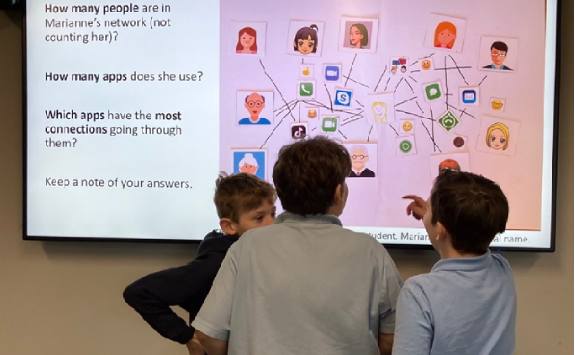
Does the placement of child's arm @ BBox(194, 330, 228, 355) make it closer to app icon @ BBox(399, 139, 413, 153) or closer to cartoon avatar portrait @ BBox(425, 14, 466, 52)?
app icon @ BBox(399, 139, 413, 153)

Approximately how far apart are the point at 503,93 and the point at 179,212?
1339 millimetres

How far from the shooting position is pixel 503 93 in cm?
214

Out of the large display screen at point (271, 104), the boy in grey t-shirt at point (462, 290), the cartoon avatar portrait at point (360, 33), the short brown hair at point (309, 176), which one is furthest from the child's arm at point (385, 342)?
the cartoon avatar portrait at point (360, 33)

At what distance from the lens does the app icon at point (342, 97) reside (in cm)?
219

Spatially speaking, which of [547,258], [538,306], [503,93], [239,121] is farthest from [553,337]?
[239,121]

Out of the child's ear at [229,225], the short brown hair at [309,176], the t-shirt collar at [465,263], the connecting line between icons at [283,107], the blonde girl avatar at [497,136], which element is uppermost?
the connecting line between icons at [283,107]

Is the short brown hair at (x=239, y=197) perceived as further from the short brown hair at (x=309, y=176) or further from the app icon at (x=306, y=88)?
the app icon at (x=306, y=88)

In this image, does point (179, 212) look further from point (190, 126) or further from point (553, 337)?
point (553, 337)

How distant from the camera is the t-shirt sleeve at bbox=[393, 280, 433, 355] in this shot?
3.98 feet

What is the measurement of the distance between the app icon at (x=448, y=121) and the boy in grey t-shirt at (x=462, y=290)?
0.90m

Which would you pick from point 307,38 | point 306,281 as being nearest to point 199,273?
point 306,281

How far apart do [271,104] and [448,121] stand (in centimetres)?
69

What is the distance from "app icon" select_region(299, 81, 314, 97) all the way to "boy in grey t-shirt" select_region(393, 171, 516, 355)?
100 cm

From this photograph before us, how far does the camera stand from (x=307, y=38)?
86.1 inches
